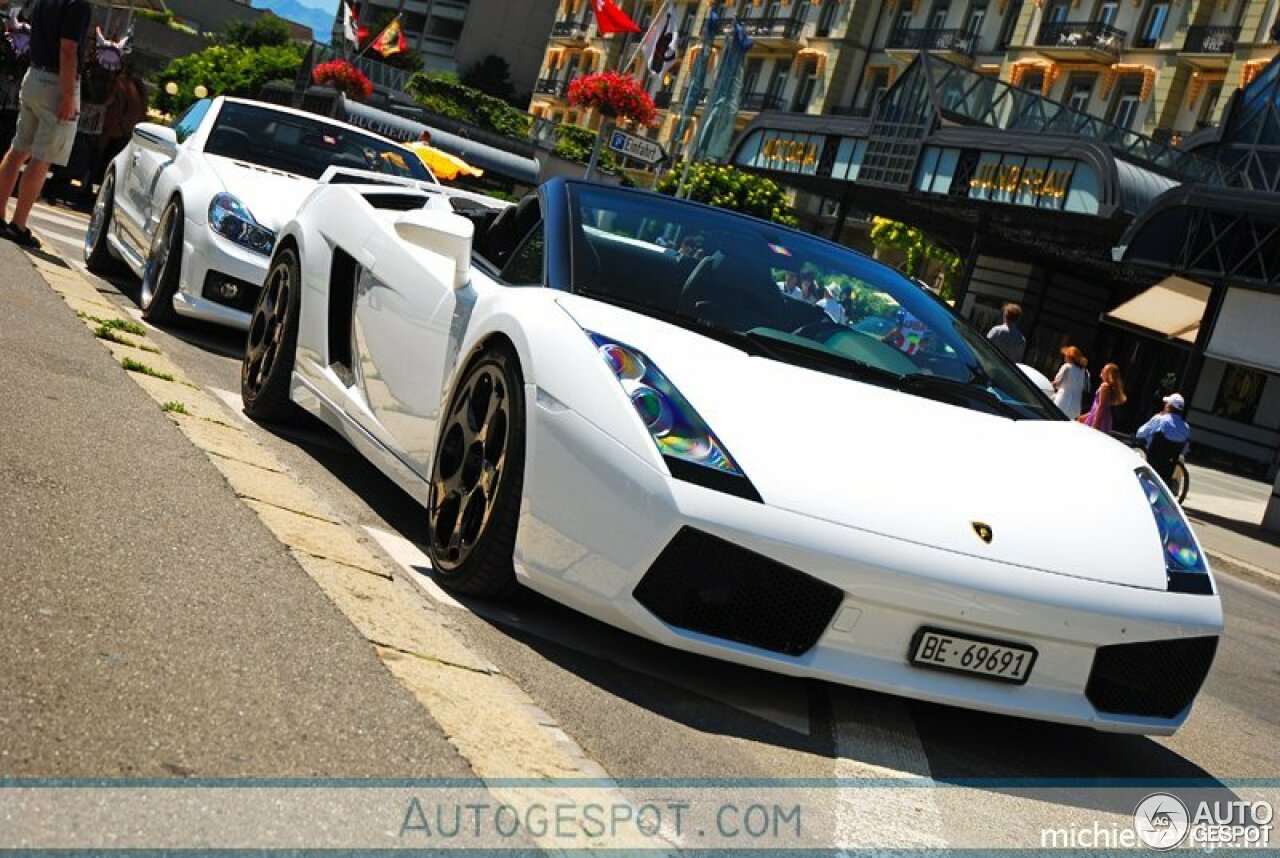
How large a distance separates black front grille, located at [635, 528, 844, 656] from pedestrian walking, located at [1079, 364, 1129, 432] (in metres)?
15.5

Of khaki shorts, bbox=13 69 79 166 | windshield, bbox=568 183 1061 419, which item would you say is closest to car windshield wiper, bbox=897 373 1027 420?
windshield, bbox=568 183 1061 419

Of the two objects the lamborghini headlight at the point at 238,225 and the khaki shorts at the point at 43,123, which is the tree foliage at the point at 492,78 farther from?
the lamborghini headlight at the point at 238,225

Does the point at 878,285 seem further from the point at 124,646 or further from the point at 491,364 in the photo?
the point at 124,646

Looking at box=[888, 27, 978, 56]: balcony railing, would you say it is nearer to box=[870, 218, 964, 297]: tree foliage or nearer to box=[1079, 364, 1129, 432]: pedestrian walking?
box=[870, 218, 964, 297]: tree foliage

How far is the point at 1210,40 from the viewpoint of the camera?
163 feet

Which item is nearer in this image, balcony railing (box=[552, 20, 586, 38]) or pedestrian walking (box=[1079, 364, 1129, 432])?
pedestrian walking (box=[1079, 364, 1129, 432])

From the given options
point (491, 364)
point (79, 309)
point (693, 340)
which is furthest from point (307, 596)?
point (79, 309)

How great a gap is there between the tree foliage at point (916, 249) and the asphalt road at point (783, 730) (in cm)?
4932

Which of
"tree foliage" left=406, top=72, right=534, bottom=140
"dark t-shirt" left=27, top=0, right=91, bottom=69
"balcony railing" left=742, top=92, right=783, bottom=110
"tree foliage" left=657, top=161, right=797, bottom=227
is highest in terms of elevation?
"balcony railing" left=742, top=92, right=783, bottom=110

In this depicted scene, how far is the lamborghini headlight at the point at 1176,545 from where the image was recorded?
14.5 ft

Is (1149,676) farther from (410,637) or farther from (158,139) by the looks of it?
(158,139)

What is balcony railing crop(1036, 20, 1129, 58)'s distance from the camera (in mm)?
52750

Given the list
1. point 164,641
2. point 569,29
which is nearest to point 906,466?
point 164,641

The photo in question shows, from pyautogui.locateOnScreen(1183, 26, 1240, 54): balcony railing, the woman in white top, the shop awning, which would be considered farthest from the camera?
pyautogui.locateOnScreen(1183, 26, 1240, 54): balcony railing
